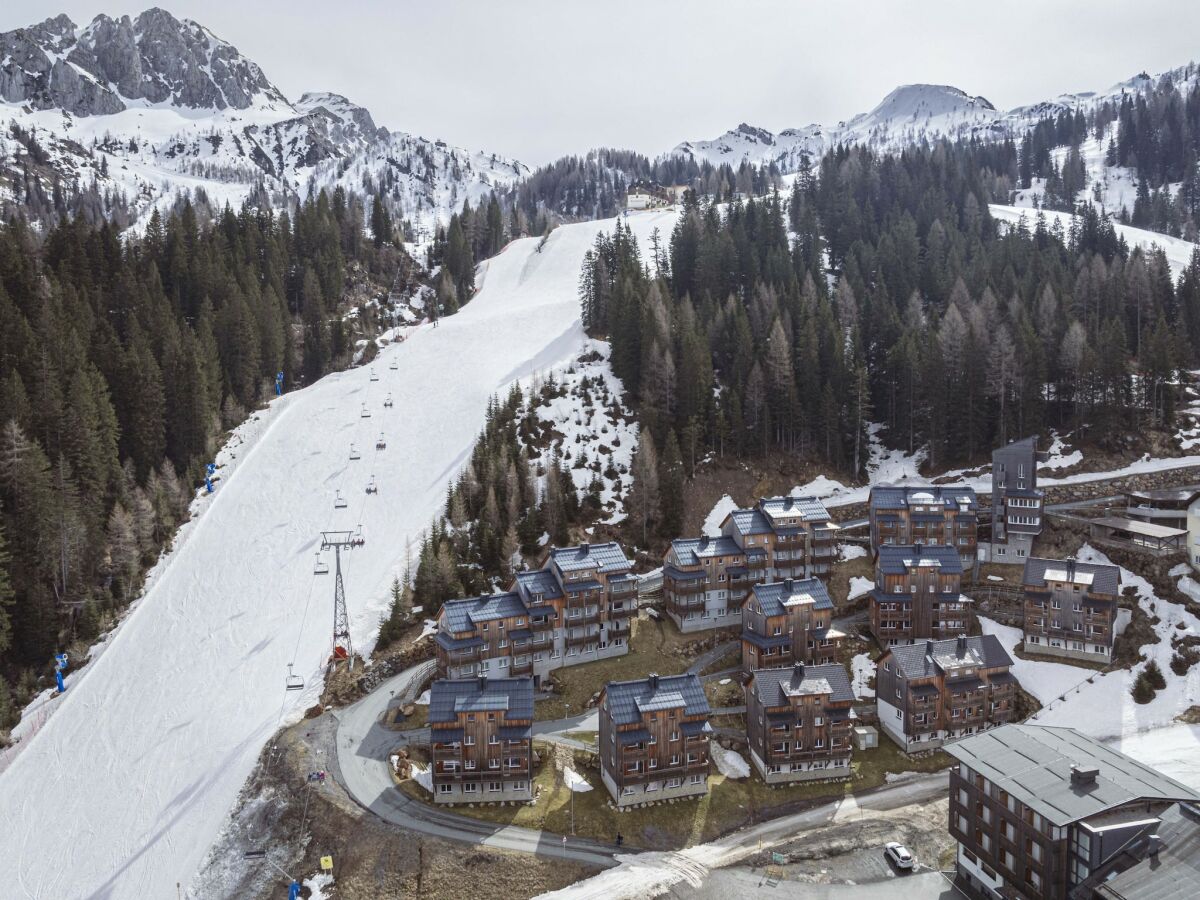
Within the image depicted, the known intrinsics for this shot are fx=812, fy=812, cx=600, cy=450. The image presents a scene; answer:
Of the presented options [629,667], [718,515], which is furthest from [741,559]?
[718,515]

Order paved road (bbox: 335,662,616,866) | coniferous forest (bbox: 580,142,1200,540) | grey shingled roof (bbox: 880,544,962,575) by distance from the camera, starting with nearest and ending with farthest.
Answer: paved road (bbox: 335,662,616,866) → grey shingled roof (bbox: 880,544,962,575) → coniferous forest (bbox: 580,142,1200,540)

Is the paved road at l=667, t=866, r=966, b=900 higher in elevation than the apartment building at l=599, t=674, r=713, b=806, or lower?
lower

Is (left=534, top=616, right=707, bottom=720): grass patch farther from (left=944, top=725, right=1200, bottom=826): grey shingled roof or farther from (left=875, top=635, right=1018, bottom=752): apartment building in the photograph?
(left=944, top=725, right=1200, bottom=826): grey shingled roof

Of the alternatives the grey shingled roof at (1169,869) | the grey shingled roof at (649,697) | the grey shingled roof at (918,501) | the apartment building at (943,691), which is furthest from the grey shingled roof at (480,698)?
the grey shingled roof at (918,501)

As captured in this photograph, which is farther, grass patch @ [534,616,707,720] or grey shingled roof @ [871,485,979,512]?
grey shingled roof @ [871,485,979,512]

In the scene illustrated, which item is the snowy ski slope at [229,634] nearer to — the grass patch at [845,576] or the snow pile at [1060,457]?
the grass patch at [845,576]

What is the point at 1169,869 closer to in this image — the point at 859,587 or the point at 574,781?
the point at 574,781

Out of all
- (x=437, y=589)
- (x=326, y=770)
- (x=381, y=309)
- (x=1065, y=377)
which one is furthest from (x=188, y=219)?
(x=1065, y=377)

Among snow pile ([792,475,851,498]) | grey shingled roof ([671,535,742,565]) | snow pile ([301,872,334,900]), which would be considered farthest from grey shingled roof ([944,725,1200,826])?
snow pile ([792,475,851,498])
